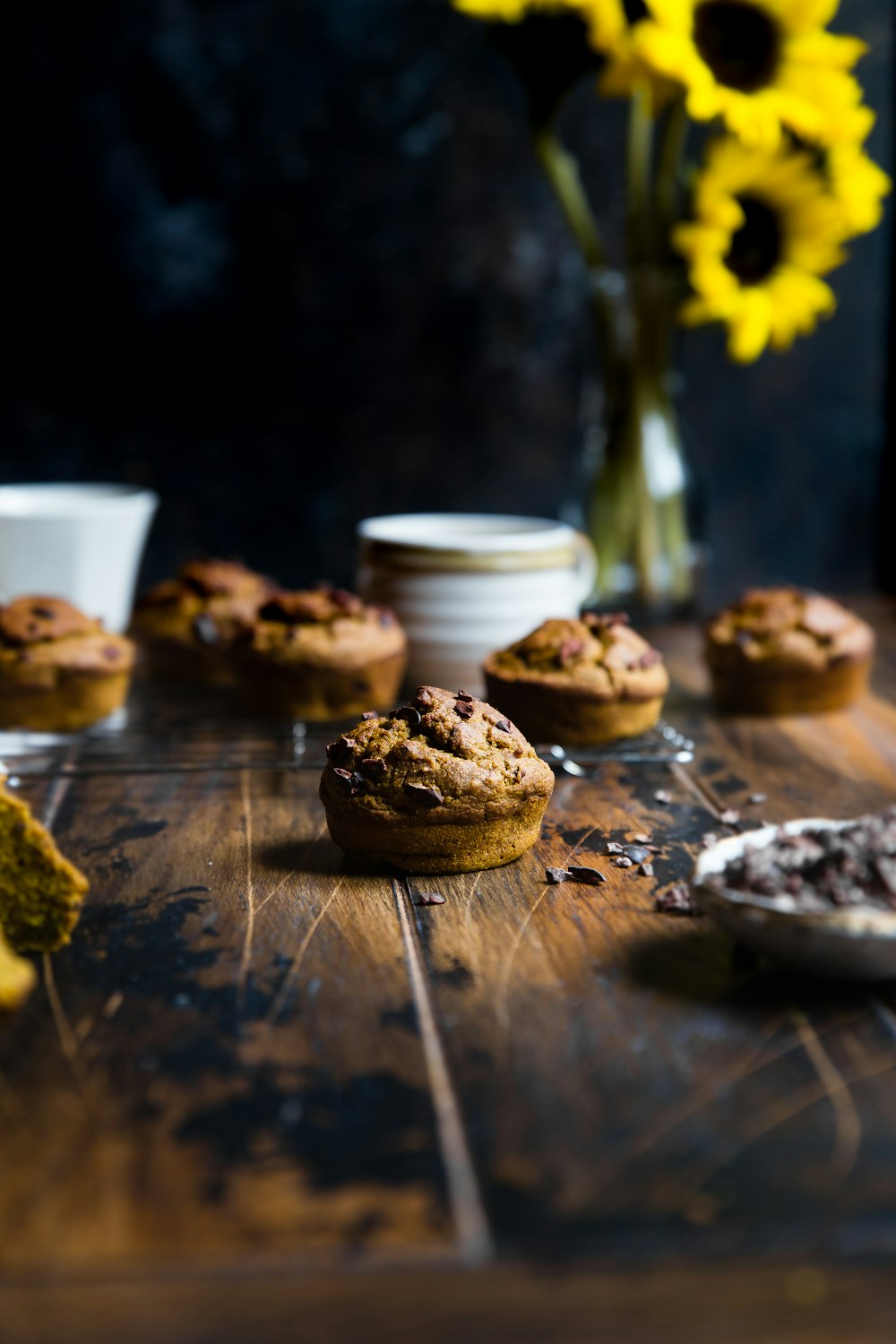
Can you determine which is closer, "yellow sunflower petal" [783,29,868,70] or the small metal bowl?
the small metal bowl

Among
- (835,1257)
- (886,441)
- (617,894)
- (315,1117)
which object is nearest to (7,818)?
(315,1117)

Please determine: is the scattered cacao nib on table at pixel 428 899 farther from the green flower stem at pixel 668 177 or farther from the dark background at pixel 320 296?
the green flower stem at pixel 668 177

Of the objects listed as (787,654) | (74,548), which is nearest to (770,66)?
(787,654)

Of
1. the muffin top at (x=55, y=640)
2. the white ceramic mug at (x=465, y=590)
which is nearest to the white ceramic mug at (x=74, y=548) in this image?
the muffin top at (x=55, y=640)

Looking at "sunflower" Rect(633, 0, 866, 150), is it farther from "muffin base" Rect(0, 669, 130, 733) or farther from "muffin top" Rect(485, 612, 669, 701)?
"muffin base" Rect(0, 669, 130, 733)

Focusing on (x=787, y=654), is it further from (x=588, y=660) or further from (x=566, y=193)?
(x=566, y=193)

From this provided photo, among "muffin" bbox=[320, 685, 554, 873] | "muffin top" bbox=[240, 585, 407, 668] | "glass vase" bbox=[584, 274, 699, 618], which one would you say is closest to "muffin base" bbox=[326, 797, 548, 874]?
"muffin" bbox=[320, 685, 554, 873]
